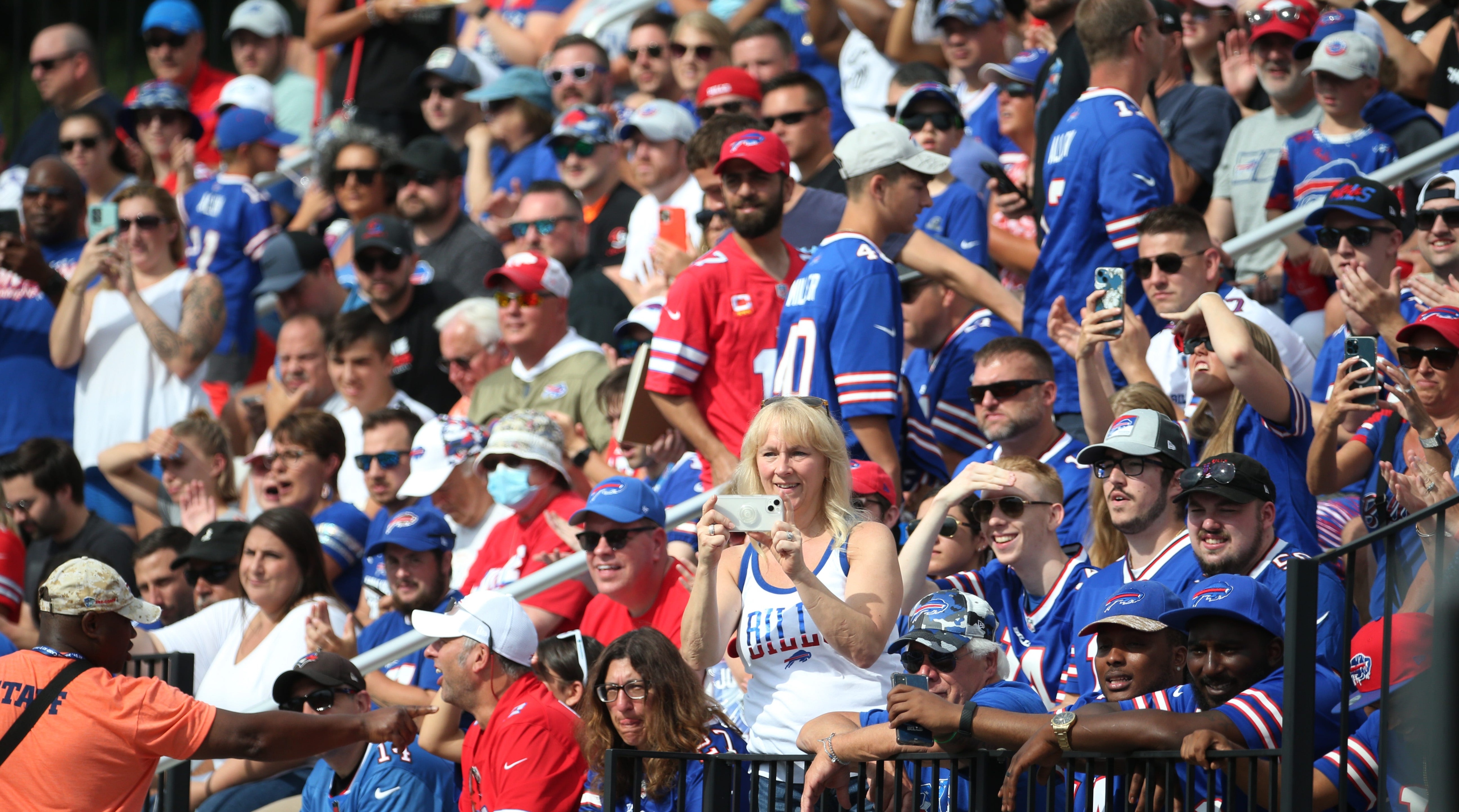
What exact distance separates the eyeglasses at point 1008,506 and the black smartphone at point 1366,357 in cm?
112

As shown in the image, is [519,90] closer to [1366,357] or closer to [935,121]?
[935,121]

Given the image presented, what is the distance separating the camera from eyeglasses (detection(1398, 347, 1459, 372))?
607 cm

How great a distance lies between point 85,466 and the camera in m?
10.4

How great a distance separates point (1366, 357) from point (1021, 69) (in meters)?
4.69

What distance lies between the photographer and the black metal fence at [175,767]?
6.96 metres

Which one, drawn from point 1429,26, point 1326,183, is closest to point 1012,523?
point 1326,183

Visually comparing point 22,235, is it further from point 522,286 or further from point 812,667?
point 812,667

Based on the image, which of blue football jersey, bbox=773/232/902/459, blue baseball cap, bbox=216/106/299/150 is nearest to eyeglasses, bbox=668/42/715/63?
blue baseball cap, bbox=216/106/299/150

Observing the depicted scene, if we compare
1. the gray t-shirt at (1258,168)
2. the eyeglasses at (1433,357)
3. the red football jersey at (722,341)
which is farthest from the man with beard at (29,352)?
the eyeglasses at (1433,357)

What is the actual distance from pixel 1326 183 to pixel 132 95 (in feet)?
30.2

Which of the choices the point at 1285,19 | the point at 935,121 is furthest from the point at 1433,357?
the point at 935,121

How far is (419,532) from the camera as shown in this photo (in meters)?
8.06

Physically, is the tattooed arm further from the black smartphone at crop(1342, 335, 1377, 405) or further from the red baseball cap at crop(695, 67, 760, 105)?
the black smartphone at crop(1342, 335, 1377, 405)

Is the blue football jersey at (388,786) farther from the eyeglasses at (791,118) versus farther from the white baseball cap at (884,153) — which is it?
the eyeglasses at (791,118)
